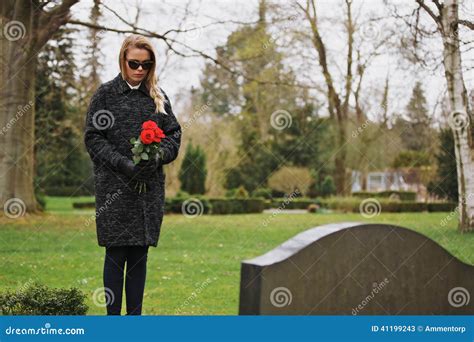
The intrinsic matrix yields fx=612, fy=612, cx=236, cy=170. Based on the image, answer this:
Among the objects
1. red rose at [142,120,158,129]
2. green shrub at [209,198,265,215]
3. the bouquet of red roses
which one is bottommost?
green shrub at [209,198,265,215]

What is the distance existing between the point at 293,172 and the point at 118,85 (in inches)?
722

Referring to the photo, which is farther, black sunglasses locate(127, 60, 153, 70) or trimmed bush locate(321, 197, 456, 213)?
trimmed bush locate(321, 197, 456, 213)

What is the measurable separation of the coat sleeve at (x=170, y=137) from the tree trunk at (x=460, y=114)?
3.89 meters

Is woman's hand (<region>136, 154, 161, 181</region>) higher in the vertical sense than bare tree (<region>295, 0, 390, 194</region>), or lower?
lower

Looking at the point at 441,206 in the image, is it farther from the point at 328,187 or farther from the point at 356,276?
the point at 356,276

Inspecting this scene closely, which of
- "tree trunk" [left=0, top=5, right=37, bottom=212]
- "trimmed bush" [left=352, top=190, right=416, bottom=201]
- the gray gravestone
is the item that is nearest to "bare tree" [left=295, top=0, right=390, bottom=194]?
"trimmed bush" [left=352, top=190, right=416, bottom=201]

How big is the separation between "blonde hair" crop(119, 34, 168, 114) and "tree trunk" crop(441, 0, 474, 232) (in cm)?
393

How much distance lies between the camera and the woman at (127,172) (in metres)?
3.04

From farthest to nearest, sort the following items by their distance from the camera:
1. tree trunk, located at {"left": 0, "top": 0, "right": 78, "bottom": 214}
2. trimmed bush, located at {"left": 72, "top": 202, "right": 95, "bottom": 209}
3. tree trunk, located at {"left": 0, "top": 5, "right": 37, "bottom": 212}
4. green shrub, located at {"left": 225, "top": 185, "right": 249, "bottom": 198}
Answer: green shrub, located at {"left": 225, "top": 185, "right": 249, "bottom": 198} < trimmed bush, located at {"left": 72, "top": 202, "right": 95, "bottom": 209} < tree trunk, located at {"left": 0, "top": 5, "right": 37, "bottom": 212} < tree trunk, located at {"left": 0, "top": 0, "right": 78, "bottom": 214}

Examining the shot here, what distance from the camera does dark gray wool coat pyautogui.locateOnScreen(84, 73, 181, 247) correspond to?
119 inches

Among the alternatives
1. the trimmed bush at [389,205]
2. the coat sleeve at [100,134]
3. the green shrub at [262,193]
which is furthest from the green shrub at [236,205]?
the coat sleeve at [100,134]

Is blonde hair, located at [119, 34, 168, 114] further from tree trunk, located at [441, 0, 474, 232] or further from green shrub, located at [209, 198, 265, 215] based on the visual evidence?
green shrub, located at [209, 198, 265, 215]

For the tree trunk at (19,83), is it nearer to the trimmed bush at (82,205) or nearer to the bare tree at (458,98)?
the bare tree at (458,98)
